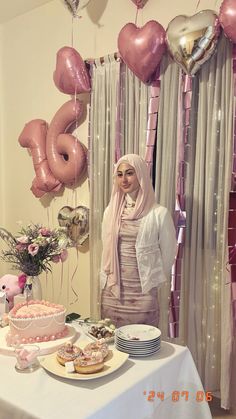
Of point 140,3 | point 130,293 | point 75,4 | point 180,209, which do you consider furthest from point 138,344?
point 75,4

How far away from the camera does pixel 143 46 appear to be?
2.41 metres

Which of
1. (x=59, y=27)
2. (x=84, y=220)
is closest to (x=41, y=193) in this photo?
(x=84, y=220)

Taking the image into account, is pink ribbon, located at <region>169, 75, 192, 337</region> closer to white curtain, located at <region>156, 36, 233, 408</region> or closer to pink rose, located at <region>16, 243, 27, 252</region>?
white curtain, located at <region>156, 36, 233, 408</region>

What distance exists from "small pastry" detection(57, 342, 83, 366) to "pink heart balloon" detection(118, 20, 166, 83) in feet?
5.58

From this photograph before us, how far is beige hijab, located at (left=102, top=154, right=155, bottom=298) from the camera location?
6.93 ft

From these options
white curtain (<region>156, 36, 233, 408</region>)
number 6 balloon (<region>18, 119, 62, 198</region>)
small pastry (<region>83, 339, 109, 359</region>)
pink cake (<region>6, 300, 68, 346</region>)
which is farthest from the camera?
number 6 balloon (<region>18, 119, 62, 198</region>)

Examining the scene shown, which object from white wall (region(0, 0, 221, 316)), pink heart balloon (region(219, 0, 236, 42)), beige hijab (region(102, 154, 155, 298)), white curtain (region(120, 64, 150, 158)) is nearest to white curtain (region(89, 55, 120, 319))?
white curtain (region(120, 64, 150, 158))

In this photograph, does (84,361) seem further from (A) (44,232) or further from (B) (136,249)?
(B) (136,249)

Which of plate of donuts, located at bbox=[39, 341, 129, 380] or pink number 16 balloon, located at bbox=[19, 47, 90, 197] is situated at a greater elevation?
pink number 16 balloon, located at bbox=[19, 47, 90, 197]

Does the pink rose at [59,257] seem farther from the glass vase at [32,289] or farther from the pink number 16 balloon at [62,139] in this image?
the pink number 16 balloon at [62,139]

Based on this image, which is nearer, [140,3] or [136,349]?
[136,349]

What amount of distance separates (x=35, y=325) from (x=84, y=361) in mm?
303

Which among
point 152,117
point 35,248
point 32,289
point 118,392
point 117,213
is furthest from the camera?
point 152,117

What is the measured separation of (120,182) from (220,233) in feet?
2.16
